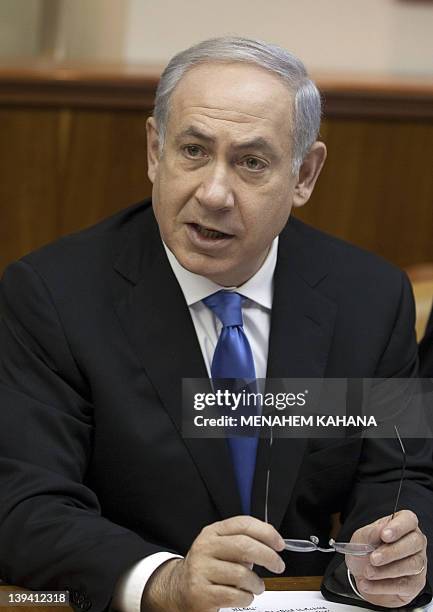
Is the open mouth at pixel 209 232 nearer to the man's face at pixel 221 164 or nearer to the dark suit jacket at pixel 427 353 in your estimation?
the man's face at pixel 221 164

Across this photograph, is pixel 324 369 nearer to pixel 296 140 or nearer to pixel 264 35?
pixel 296 140

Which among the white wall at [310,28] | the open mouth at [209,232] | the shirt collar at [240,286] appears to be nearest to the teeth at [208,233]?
the open mouth at [209,232]

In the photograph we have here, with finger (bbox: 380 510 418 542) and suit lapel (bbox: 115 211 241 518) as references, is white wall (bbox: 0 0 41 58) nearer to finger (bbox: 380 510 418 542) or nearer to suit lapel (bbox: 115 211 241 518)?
suit lapel (bbox: 115 211 241 518)

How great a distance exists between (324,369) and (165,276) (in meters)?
0.36

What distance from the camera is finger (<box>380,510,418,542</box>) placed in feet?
6.19

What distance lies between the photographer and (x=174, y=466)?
2.19 metres

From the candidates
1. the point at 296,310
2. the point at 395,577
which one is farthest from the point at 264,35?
the point at 395,577

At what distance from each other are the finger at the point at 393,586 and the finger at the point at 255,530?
227mm

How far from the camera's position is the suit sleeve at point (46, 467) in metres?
1.89

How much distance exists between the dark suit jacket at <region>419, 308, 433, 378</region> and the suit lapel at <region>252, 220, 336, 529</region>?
32cm

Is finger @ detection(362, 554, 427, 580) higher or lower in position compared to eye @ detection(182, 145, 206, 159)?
lower

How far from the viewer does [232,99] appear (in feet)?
6.97

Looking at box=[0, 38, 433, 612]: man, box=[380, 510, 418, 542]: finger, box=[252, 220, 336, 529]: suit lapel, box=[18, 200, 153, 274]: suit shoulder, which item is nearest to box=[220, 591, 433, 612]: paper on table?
box=[0, 38, 433, 612]: man

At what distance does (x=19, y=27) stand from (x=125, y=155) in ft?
4.30
